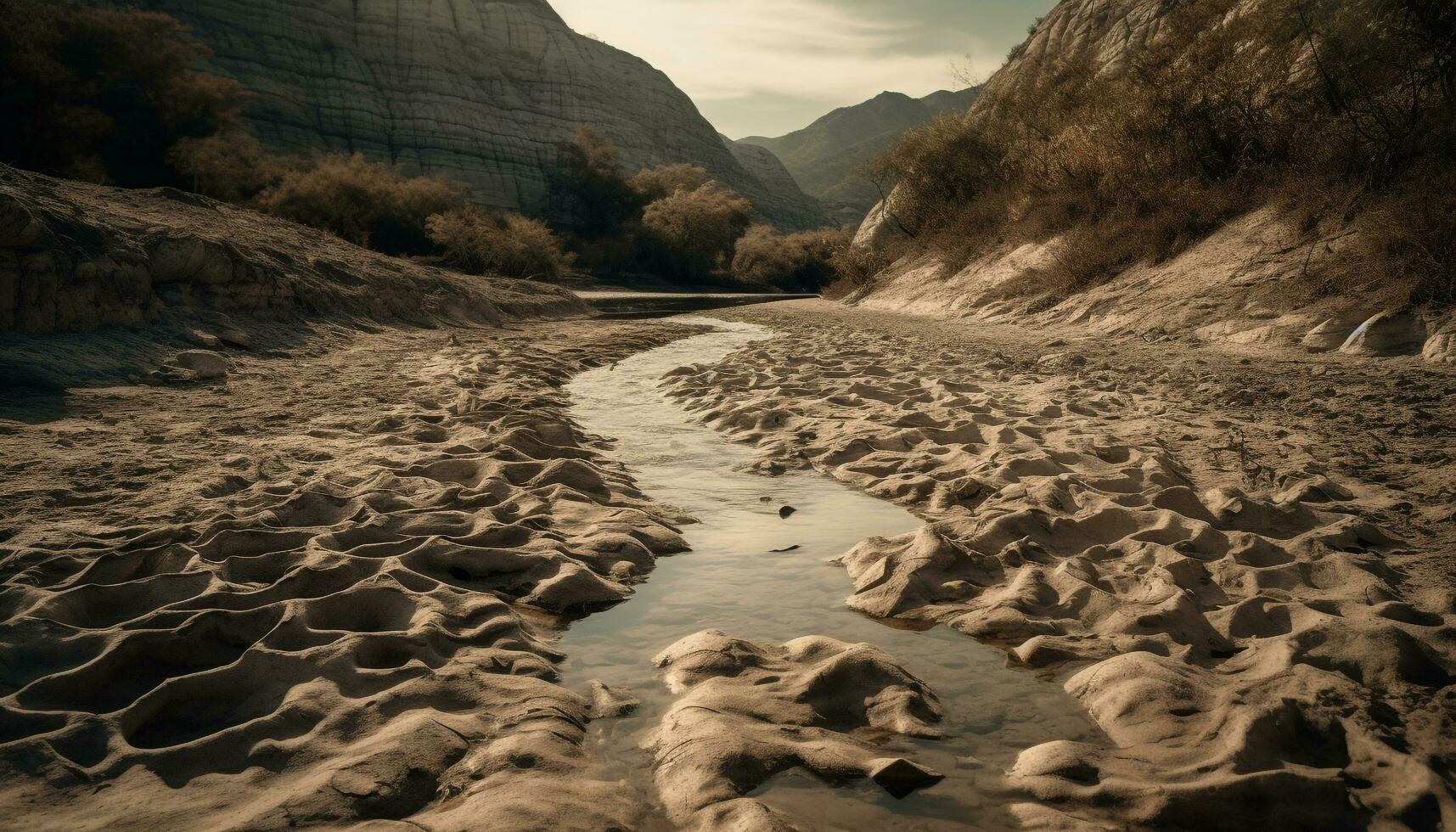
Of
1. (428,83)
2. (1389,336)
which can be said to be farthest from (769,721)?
(428,83)

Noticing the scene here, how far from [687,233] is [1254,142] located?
32.6 m

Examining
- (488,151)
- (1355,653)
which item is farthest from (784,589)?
(488,151)

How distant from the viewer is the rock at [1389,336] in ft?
→ 19.9

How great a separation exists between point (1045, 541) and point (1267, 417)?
8.31 ft

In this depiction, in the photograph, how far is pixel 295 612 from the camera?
7.78 feet

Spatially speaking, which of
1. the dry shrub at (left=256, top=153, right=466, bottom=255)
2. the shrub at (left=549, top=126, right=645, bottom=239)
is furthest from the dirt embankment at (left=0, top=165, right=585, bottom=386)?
the shrub at (left=549, top=126, right=645, bottom=239)

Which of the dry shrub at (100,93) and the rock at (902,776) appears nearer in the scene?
the rock at (902,776)

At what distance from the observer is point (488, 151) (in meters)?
44.2

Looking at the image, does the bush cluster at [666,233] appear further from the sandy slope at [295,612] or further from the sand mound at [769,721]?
the sand mound at [769,721]

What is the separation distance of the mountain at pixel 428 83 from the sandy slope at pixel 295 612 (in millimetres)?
37329

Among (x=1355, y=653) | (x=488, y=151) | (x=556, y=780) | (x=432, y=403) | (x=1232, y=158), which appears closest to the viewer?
(x=556, y=780)

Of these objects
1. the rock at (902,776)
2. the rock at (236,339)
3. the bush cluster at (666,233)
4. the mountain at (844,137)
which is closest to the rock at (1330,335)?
the rock at (902,776)

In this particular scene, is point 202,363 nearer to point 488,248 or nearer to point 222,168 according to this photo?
point 488,248

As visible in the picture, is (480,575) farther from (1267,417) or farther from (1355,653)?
(1267,417)
